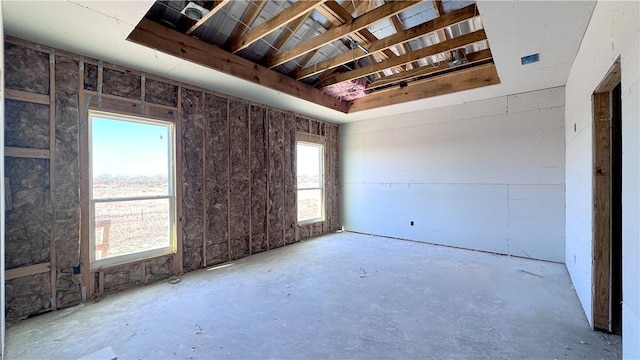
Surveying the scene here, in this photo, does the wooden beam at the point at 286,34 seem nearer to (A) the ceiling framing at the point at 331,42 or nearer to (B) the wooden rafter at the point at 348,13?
(A) the ceiling framing at the point at 331,42

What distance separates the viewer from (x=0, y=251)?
1974 mm

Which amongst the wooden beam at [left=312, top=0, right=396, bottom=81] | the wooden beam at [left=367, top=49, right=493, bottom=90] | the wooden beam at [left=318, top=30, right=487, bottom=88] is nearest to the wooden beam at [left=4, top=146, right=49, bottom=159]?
the wooden beam at [left=312, top=0, right=396, bottom=81]

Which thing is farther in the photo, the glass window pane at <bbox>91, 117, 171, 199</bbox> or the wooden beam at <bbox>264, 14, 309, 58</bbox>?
the wooden beam at <bbox>264, 14, 309, 58</bbox>

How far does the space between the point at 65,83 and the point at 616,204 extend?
5696mm

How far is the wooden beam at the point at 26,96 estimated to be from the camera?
105 inches

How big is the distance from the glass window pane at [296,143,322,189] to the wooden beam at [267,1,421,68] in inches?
100

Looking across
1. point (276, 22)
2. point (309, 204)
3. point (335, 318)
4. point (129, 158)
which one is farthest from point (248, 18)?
point (309, 204)

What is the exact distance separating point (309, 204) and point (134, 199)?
3595mm

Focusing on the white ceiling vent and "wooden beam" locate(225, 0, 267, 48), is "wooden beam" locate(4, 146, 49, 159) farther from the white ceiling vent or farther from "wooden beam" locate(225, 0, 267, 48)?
"wooden beam" locate(225, 0, 267, 48)

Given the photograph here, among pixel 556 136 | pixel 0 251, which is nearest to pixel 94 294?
pixel 0 251

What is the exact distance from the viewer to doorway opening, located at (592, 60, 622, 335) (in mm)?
2324

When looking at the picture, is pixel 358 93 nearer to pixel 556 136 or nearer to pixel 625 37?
pixel 556 136

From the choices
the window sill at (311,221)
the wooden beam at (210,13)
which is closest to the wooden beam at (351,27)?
the wooden beam at (210,13)

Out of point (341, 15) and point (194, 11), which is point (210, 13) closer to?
point (194, 11)
